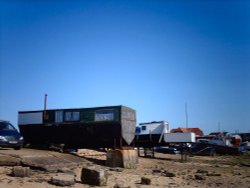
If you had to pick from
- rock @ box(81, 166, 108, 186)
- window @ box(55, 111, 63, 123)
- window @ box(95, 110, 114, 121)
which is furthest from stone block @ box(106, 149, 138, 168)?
rock @ box(81, 166, 108, 186)

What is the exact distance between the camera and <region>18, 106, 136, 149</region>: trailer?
65.1ft

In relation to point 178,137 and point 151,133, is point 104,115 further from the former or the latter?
point 178,137

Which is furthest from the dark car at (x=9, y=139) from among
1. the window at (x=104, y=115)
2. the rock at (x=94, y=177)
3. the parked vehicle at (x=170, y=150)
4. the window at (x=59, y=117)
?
the parked vehicle at (x=170, y=150)

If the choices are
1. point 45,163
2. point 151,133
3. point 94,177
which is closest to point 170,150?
point 151,133

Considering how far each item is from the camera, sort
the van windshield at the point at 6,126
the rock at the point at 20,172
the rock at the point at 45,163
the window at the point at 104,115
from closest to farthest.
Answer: the rock at the point at 20,172 → the rock at the point at 45,163 → the van windshield at the point at 6,126 → the window at the point at 104,115

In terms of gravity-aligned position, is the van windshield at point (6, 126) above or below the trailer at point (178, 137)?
above

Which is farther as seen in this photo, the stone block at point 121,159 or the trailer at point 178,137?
the trailer at point 178,137

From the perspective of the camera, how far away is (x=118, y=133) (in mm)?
19719

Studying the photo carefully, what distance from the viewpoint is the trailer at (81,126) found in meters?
19.8

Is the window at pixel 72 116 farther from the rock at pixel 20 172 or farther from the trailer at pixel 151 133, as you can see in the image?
the rock at pixel 20 172

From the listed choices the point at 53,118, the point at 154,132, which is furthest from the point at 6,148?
the point at 154,132

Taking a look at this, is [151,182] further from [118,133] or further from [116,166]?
[118,133]

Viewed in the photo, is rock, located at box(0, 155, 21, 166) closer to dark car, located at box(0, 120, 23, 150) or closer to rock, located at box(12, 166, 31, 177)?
rock, located at box(12, 166, 31, 177)

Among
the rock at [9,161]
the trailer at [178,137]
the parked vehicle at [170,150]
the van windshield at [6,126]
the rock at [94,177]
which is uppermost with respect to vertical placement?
the van windshield at [6,126]
